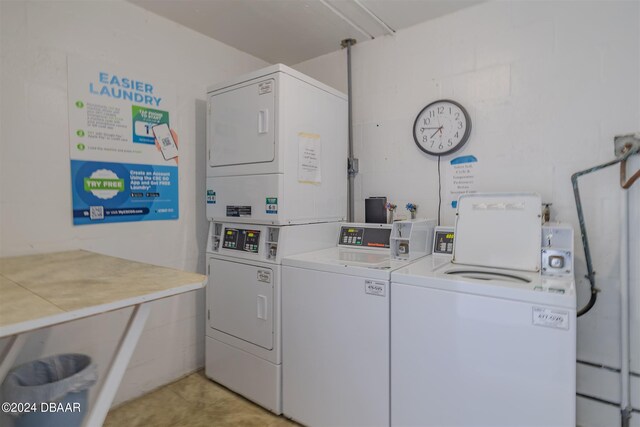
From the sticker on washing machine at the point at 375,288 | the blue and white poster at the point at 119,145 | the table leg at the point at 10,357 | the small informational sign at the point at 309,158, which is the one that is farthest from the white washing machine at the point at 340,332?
the table leg at the point at 10,357

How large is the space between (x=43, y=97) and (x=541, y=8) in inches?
109

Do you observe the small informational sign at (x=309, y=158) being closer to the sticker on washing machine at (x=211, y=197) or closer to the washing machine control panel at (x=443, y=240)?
the sticker on washing machine at (x=211, y=197)

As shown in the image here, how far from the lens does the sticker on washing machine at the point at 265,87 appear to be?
77.4 inches

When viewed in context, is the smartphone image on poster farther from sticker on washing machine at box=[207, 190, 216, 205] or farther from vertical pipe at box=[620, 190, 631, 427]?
vertical pipe at box=[620, 190, 631, 427]

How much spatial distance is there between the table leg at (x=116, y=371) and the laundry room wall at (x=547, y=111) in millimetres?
1813

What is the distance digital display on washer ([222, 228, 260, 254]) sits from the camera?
2.11 metres

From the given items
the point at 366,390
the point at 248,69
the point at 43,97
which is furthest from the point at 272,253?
the point at 248,69

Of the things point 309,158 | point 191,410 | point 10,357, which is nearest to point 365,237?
point 309,158

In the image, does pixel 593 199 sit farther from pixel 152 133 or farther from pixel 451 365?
pixel 152 133

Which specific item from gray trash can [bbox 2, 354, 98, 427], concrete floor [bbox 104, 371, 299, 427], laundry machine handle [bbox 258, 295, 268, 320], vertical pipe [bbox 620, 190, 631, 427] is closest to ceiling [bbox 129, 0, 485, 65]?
vertical pipe [bbox 620, 190, 631, 427]

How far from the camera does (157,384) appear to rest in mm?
2248

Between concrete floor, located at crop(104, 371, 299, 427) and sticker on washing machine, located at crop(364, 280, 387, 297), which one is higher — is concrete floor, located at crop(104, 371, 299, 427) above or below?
below

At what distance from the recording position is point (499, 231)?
1813mm

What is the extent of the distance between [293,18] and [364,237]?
155cm
